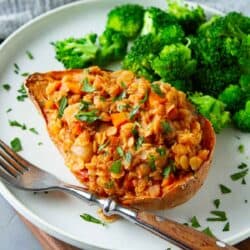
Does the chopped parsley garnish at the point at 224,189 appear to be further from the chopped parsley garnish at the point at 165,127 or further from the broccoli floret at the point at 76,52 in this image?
the broccoli floret at the point at 76,52

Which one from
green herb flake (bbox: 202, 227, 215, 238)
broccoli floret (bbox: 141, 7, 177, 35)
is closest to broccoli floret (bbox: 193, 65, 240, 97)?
broccoli floret (bbox: 141, 7, 177, 35)

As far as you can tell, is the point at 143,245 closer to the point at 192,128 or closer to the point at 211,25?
the point at 192,128

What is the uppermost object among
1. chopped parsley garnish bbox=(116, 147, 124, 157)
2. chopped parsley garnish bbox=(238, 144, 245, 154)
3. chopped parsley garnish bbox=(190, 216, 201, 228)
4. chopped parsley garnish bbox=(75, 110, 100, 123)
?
chopped parsley garnish bbox=(75, 110, 100, 123)

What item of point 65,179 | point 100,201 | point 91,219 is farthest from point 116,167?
point 65,179

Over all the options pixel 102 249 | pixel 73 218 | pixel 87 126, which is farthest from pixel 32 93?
pixel 102 249

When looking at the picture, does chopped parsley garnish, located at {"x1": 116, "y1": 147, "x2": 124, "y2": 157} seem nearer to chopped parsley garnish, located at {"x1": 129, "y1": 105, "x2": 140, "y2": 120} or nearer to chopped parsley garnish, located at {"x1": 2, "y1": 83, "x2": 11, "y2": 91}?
chopped parsley garnish, located at {"x1": 129, "y1": 105, "x2": 140, "y2": 120}

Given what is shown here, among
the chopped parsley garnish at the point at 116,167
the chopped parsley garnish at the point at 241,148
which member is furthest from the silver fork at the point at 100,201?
the chopped parsley garnish at the point at 241,148
